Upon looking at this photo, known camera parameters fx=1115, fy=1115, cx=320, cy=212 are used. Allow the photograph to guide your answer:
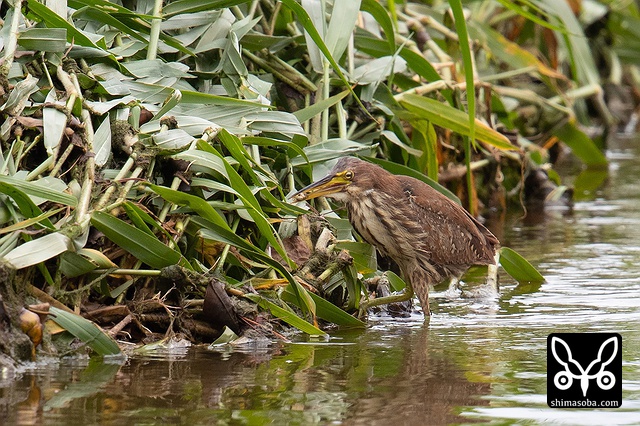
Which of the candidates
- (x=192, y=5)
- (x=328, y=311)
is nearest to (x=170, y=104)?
(x=192, y=5)

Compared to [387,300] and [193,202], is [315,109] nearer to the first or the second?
[387,300]

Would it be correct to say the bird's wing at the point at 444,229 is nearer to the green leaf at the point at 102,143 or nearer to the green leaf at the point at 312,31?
the green leaf at the point at 312,31

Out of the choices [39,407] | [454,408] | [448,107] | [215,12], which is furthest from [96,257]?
[448,107]

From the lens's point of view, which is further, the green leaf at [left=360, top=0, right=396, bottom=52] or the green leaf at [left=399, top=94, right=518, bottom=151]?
the green leaf at [left=399, top=94, right=518, bottom=151]

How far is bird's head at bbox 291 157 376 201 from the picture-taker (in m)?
6.80

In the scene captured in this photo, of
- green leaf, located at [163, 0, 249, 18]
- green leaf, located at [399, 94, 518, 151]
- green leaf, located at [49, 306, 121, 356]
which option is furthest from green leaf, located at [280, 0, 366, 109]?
green leaf, located at [49, 306, 121, 356]

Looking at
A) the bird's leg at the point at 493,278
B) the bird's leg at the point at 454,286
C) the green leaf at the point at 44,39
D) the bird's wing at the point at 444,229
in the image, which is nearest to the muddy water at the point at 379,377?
the bird's leg at the point at 493,278

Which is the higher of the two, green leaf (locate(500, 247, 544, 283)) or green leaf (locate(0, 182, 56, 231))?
green leaf (locate(0, 182, 56, 231))

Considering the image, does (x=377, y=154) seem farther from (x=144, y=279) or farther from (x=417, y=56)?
(x=144, y=279)

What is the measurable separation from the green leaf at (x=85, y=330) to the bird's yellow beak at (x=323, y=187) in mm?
1763

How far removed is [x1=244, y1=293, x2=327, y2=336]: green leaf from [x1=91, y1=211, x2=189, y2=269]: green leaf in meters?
0.47

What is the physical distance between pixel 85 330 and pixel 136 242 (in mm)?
581

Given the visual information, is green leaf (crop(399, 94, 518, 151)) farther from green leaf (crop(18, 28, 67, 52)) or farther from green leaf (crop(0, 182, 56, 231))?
green leaf (crop(0, 182, 56, 231))

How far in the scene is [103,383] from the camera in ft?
16.4
